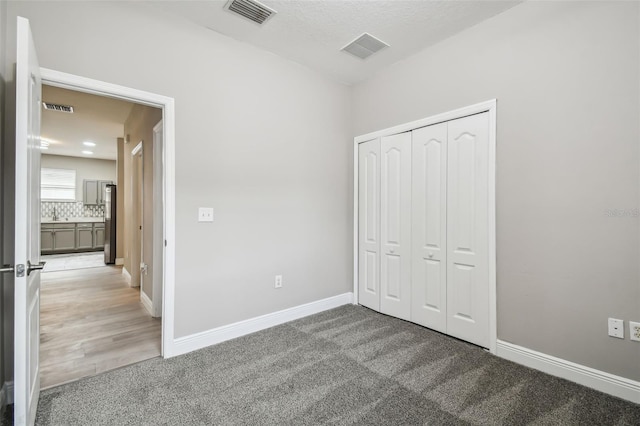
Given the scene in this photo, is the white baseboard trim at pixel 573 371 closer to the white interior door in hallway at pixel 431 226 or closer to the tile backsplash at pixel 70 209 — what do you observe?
the white interior door in hallway at pixel 431 226

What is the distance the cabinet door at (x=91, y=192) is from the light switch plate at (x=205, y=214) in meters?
8.25

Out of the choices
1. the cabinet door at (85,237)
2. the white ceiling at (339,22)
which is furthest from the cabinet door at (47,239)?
the white ceiling at (339,22)

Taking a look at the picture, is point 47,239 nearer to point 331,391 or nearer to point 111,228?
point 111,228

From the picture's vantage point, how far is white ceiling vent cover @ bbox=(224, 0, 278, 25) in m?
2.28

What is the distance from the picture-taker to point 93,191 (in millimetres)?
8594

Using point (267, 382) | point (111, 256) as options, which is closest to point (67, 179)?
point (111, 256)

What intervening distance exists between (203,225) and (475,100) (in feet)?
8.78

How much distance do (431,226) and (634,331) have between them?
4.96 ft

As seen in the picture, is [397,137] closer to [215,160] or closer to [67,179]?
[215,160]

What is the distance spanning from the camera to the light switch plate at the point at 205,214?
258 centimetres

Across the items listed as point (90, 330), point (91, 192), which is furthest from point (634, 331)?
point (91, 192)

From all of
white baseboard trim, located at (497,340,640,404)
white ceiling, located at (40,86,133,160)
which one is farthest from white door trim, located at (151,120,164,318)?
white baseboard trim, located at (497,340,640,404)

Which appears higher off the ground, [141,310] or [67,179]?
[67,179]

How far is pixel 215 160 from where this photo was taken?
2668mm
